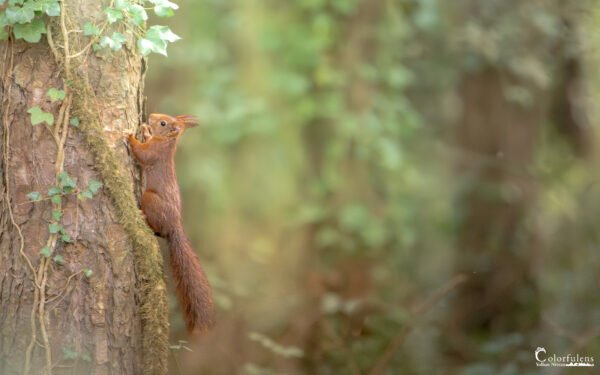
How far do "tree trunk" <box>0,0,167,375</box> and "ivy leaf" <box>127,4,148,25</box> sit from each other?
0.11 metres

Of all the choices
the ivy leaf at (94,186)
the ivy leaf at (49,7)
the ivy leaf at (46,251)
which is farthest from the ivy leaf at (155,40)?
the ivy leaf at (46,251)

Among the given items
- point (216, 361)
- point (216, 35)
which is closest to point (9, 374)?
point (216, 361)

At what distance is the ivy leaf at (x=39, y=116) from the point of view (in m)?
2.25

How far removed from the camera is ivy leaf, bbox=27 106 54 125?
88.7 inches

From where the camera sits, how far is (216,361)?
4.85 m

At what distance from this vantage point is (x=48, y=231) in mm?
2285

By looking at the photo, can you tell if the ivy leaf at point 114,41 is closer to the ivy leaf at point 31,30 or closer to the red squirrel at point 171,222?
the ivy leaf at point 31,30

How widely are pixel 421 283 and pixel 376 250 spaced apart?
951 mm

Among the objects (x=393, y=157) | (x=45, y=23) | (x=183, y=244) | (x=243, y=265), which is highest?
(x=393, y=157)

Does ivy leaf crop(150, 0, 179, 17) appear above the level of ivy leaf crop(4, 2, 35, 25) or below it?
above

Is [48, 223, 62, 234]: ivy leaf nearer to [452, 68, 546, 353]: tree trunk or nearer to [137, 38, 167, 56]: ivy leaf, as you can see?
[137, 38, 167, 56]: ivy leaf

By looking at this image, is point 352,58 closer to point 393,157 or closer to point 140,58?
point 393,157

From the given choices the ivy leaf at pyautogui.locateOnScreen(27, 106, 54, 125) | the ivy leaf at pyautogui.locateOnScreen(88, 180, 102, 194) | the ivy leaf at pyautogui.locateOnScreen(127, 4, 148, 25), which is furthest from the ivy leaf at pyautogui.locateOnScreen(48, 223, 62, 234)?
the ivy leaf at pyautogui.locateOnScreen(127, 4, 148, 25)

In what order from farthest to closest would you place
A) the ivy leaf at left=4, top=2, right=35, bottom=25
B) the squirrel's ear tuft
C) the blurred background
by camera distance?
the blurred background, the squirrel's ear tuft, the ivy leaf at left=4, top=2, right=35, bottom=25
